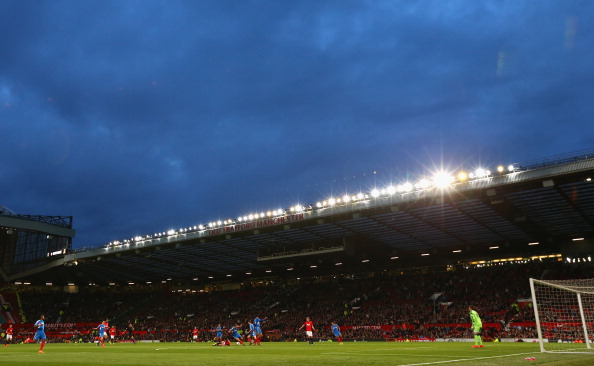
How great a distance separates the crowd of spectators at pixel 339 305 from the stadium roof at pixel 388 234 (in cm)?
254

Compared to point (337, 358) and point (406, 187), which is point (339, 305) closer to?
point (406, 187)

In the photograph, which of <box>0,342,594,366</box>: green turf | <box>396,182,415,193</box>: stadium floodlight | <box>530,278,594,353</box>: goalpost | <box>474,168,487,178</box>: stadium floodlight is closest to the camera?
<box>0,342,594,366</box>: green turf

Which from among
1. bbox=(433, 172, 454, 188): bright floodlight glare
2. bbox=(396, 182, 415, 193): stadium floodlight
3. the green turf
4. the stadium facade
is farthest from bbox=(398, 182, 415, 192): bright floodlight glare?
the stadium facade

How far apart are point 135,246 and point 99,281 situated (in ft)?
86.7

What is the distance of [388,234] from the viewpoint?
42.1m

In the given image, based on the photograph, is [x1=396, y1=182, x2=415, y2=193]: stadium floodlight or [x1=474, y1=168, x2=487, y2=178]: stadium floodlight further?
[x1=396, y1=182, x2=415, y2=193]: stadium floodlight

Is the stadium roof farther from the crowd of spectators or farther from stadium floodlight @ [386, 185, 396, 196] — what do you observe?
the crowd of spectators

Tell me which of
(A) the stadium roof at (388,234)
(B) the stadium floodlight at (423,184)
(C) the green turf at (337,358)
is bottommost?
(C) the green turf at (337,358)

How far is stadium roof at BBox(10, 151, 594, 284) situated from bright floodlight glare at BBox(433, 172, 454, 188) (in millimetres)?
394

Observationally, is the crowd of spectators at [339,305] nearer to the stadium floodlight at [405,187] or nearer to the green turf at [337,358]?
the stadium floodlight at [405,187]

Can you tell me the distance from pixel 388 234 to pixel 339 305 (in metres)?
13.6

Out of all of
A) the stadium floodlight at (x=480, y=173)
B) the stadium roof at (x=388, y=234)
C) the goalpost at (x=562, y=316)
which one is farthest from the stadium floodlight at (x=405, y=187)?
the goalpost at (x=562, y=316)

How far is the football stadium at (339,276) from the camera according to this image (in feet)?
94.5

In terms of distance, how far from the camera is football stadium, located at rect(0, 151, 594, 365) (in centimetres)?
2881
